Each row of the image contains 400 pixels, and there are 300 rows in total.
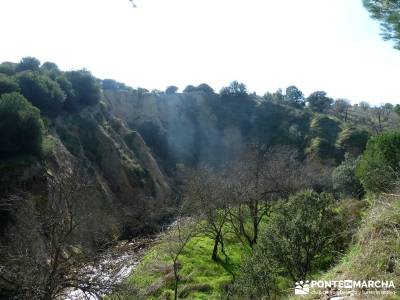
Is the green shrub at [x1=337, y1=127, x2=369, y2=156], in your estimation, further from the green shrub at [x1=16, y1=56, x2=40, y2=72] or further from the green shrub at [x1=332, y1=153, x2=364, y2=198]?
the green shrub at [x1=16, y1=56, x2=40, y2=72]

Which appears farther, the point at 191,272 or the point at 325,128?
the point at 325,128

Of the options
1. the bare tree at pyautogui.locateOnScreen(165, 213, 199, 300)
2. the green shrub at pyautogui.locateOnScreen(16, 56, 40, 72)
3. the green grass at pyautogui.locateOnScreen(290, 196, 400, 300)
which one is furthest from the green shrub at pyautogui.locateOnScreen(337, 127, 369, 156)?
the green grass at pyautogui.locateOnScreen(290, 196, 400, 300)

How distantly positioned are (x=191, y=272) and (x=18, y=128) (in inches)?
678

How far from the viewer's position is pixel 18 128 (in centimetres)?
A: 2931

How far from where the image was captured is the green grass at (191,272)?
71.3 ft

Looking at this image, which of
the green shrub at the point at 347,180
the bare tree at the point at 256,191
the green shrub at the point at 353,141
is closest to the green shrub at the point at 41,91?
the bare tree at the point at 256,191

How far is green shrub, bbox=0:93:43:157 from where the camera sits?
2902cm

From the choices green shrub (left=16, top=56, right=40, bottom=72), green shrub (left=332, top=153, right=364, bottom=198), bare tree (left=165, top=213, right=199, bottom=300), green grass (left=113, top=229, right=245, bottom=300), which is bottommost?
green grass (left=113, top=229, right=245, bottom=300)

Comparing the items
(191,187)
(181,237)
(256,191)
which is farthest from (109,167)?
(256,191)

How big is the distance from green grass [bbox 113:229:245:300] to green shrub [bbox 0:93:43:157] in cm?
1284

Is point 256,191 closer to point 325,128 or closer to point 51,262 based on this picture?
point 51,262

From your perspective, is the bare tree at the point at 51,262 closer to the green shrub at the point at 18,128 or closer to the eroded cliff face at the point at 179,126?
the green shrub at the point at 18,128

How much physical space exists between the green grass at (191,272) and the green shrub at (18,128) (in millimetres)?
12845

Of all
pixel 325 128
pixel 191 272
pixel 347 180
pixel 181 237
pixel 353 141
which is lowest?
pixel 191 272
